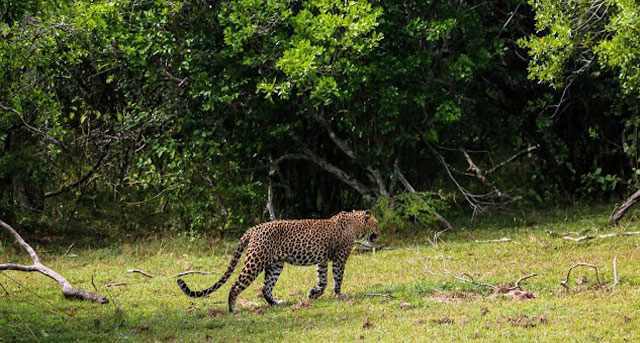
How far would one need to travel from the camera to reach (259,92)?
65.0 ft

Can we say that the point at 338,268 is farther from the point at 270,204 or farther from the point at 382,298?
the point at 270,204

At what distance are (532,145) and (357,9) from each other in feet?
22.2

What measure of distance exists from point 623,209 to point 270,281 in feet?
23.7

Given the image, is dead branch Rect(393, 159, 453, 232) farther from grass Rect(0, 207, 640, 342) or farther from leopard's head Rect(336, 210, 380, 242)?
leopard's head Rect(336, 210, 380, 242)

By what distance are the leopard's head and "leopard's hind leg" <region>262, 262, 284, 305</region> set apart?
1.15m

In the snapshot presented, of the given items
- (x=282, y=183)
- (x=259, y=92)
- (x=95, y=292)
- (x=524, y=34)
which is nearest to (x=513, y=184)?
(x=524, y=34)

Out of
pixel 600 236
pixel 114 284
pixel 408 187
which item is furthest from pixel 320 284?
pixel 408 187

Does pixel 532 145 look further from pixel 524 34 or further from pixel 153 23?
pixel 153 23

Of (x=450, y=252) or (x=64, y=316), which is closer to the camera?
(x=64, y=316)

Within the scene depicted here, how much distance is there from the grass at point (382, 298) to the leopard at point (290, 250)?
314 mm

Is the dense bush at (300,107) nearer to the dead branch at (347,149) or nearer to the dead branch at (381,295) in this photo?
the dead branch at (347,149)

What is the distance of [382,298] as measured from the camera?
13.8 m

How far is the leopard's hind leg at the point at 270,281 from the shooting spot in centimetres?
1408

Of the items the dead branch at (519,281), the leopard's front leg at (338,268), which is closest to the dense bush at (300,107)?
the dead branch at (519,281)
